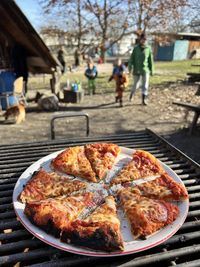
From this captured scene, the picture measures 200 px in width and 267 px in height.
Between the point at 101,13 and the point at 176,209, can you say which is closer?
the point at 176,209

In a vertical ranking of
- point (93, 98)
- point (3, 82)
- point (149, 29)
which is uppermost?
point (149, 29)

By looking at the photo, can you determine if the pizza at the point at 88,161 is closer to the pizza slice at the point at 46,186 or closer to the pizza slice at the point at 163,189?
the pizza slice at the point at 46,186

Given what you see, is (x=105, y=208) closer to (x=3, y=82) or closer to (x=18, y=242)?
(x=18, y=242)

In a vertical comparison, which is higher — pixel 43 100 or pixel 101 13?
pixel 101 13

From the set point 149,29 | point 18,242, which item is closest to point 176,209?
point 18,242

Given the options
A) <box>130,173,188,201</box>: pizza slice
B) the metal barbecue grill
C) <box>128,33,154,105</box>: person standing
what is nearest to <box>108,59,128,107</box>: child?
<box>128,33,154,105</box>: person standing

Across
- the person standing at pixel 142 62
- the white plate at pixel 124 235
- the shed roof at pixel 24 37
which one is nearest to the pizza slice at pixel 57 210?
the white plate at pixel 124 235

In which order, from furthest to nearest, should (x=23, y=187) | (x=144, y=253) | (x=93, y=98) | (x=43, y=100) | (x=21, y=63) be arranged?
1. (x=93, y=98)
2. (x=21, y=63)
3. (x=43, y=100)
4. (x=23, y=187)
5. (x=144, y=253)
